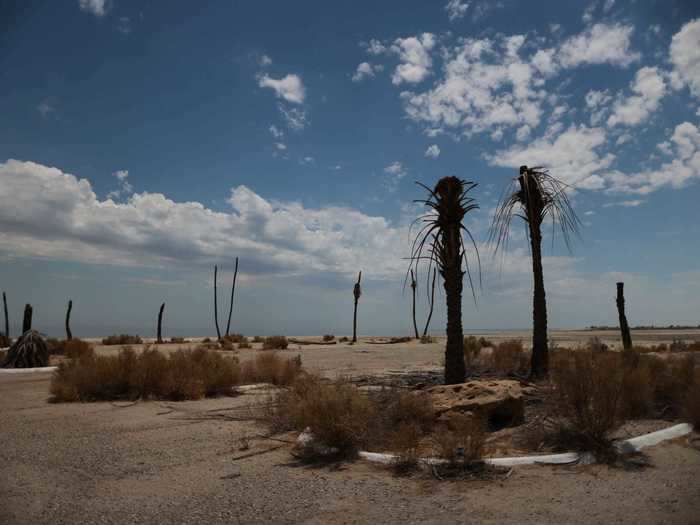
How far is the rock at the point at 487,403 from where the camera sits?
7.51 m

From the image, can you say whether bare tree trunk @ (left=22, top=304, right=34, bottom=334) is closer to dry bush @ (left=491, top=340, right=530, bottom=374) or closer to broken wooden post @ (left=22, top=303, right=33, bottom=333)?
broken wooden post @ (left=22, top=303, right=33, bottom=333)

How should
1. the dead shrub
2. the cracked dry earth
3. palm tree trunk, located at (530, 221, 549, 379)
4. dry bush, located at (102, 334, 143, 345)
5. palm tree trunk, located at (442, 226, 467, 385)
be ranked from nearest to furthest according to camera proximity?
the cracked dry earth, the dead shrub, palm tree trunk, located at (442, 226, 467, 385), palm tree trunk, located at (530, 221, 549, 379), dry bush, located at (102, 334, 143, 345)

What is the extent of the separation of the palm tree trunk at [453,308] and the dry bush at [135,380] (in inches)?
224

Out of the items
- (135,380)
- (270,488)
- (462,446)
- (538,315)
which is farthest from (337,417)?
(538,315)

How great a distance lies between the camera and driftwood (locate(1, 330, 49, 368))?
18.0 m

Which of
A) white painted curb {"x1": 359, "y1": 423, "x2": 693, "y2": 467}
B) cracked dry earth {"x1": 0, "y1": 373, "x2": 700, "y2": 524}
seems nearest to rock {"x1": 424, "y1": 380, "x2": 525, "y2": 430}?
white painted curb {"x1": 359, "y1": 423, "x2": 693, "y2": 467}

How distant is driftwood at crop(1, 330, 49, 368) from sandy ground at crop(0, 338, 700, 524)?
12654 millimetres

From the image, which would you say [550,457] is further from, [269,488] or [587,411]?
[269,488]

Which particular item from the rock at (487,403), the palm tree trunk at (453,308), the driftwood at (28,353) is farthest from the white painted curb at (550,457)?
the driftwood at (28,353)

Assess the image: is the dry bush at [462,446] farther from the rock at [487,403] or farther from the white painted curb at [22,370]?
the white painted curb at [22,370]

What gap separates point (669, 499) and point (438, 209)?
7837 millimetres

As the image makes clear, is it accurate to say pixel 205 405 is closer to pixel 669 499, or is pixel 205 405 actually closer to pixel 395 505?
pixel 395 505

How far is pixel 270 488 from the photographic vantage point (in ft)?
16.8

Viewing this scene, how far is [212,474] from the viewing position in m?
5.64
